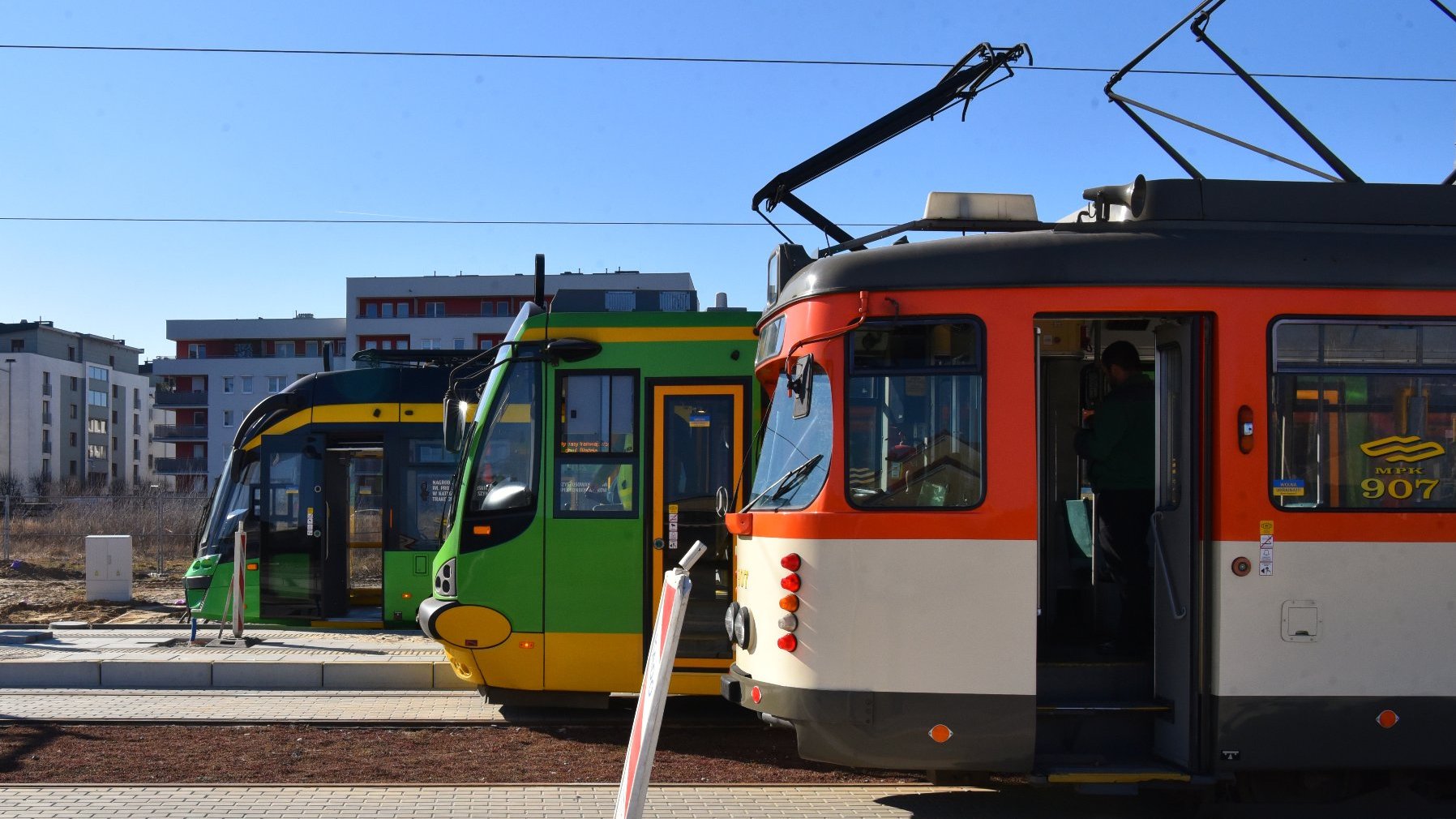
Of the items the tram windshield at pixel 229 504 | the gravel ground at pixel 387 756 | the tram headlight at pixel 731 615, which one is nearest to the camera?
the tram headlight at pixel 731 615

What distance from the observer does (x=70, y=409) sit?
91062 mm

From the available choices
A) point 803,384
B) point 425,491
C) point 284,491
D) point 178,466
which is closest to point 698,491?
point 803,384

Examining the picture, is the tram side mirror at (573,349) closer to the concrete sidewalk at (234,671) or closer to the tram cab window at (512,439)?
the tram cab window at (512,439)

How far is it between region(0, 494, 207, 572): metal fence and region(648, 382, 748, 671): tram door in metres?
22.8

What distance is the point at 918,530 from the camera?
640 centimetres

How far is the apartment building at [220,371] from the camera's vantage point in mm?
82625

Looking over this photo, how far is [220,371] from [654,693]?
283 ft

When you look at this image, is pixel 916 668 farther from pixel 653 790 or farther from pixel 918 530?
pixel 653 790

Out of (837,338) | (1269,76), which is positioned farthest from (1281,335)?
(1269,76)

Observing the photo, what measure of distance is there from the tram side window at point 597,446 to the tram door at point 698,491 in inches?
8.2

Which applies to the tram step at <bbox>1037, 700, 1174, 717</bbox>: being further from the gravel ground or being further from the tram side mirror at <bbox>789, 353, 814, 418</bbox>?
the tram side mirror at <bbox>789, 353, 814, 418</bbox>

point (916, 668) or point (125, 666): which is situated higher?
point (916, 668)

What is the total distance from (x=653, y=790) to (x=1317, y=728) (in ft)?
12.5

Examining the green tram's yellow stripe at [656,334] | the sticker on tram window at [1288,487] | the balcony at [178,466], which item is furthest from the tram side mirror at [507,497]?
the balcony at [178,466]
